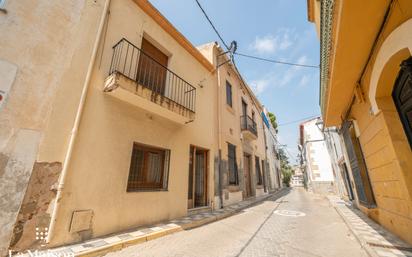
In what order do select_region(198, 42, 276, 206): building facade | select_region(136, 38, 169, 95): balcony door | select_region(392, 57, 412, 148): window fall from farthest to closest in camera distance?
select_region(198, 42, 276, 206): building facade < select_region(136, 38, 169, 95): balcony door < select_region(392, 57, 412, 148): window

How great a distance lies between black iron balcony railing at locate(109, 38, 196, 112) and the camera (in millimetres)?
4582

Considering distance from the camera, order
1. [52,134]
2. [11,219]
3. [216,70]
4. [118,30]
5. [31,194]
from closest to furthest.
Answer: [11,219] → [31,194] → [52,134] → [118,30] → [216,70]

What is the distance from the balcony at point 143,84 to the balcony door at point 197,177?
1.89m

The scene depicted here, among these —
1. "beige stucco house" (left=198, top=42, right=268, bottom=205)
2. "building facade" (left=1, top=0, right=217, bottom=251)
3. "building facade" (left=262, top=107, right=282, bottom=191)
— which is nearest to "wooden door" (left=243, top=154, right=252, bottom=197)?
"beige stucco house" (left=198, top=42, right=268, bottom=205)

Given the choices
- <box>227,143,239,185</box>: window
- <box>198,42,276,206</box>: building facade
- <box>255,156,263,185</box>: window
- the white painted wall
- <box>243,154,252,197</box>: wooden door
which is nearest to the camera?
<box>198,42,276,206</box>: building facade

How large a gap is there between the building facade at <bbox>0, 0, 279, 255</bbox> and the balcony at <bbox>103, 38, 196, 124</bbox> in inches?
1.2

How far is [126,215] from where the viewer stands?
13.6 ft

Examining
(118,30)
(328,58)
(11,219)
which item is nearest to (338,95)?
(328,58)

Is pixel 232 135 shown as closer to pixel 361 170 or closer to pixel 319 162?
pixel 361 170

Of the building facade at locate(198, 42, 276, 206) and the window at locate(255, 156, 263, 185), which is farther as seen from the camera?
the window at locate(255, 156, 263, 185)

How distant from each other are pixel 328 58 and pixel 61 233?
610 centimetres

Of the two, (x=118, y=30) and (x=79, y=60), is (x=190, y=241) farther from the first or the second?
(x=118, y=30)

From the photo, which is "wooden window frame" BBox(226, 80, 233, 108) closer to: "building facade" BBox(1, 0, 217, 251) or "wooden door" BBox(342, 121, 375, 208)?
"building facade" BBox(1, 0, 217, 251)

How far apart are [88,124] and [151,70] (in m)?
2.74
